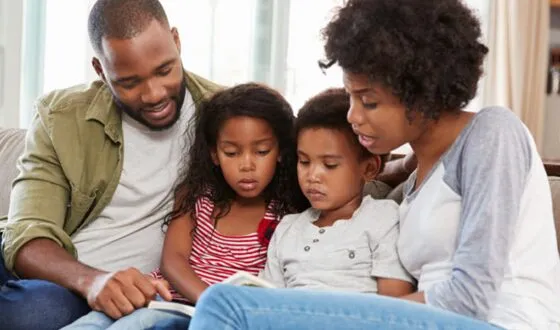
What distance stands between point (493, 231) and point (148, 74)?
2.90 ft

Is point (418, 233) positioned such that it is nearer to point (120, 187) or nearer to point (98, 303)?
point (98, 303)

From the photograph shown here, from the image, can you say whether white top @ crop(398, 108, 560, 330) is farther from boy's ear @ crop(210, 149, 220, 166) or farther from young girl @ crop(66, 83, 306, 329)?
boy's ear @ crop(210, 149, 220, 166)

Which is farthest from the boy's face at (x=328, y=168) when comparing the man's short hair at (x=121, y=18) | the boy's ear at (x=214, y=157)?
the man's short hair at (x=121, y=18)

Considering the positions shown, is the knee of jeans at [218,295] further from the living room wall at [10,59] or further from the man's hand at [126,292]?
the living room wall at [10,59]

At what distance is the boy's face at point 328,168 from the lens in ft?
5.50

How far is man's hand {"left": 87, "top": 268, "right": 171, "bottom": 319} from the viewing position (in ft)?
5.02

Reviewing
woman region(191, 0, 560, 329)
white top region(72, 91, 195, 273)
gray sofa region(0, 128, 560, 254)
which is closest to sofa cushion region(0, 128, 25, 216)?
gray sofa region(0, 128, 560, 254)

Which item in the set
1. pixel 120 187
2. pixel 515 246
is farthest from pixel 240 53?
pixel 515 246

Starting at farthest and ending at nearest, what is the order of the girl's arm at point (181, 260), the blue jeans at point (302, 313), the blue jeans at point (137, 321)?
1. the girl's arm at point (181, 260)
2. the blue jeans at point (137, 321)
3. the blue jeans at point (302, 313)

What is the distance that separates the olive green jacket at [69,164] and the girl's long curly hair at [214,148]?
15 centimetres

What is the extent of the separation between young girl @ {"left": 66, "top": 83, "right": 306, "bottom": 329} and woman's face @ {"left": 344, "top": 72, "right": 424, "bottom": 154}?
1.10 ft

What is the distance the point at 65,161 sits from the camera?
74.7 inches

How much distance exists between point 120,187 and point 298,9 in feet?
5.40

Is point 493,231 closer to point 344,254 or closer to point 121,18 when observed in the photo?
point 344,254
